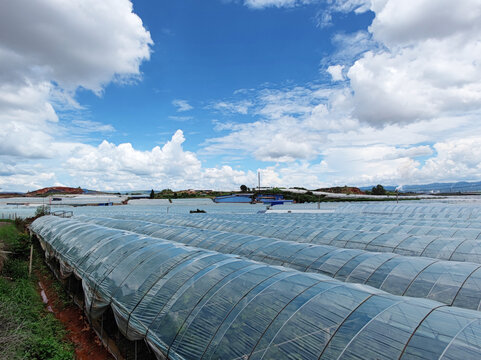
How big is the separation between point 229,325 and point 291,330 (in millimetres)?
1466

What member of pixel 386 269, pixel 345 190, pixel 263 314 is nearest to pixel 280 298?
pixel 263 314

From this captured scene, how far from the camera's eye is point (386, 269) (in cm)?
1023

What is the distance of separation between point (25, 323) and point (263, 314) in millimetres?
8782

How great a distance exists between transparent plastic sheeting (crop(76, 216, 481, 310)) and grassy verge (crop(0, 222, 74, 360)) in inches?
336

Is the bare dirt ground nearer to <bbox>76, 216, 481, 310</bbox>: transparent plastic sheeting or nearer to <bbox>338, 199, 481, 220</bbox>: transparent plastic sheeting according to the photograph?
<bbox>76, 216, 481, 310</bbox>: transparent plastic sheeting

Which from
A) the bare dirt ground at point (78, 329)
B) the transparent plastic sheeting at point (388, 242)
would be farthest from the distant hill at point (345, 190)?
the bare dirt ground at point (78, 329)

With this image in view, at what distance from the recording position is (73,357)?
31.4 ft

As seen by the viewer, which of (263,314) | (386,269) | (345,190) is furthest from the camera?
(345,190)

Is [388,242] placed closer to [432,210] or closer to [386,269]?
[386,269]

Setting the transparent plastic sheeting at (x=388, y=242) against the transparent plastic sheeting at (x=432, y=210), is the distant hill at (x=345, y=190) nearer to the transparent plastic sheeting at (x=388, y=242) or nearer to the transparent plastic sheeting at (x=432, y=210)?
the transparent plastic sheeting at (x=432, y=210)

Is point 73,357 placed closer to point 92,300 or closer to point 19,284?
point 92,300

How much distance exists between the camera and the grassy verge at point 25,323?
816 cm

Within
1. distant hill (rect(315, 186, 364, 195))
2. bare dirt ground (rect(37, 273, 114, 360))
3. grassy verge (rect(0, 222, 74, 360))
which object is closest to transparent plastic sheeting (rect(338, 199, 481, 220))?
bare dirt ground (rect(37, 273, 114, 360))

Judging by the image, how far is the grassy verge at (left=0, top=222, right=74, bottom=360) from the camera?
816 cm
